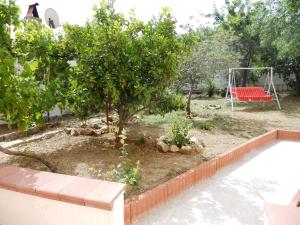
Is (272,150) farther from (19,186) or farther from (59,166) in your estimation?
(19,186)

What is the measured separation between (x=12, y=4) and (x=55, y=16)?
25.5 ft

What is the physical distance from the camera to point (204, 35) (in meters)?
10.4

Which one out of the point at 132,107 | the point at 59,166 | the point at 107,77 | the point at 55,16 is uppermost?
the point at 55,16

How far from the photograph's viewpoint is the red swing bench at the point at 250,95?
420 inches

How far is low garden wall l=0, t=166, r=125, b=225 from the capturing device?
233 centimetres

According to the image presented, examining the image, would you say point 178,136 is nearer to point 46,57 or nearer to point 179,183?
point 179,183

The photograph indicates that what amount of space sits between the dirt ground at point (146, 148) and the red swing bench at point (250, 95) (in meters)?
2.21

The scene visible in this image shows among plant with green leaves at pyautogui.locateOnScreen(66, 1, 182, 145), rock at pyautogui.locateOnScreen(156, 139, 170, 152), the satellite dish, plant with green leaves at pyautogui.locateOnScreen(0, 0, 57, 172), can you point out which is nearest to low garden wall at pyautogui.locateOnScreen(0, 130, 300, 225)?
plant with green leaves at pyautogui.locateOnScreen(0, 0, 57, 172)

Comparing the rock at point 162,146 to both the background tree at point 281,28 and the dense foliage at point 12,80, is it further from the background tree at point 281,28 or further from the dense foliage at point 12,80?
the background tree at point 281,28

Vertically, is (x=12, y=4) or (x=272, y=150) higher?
(x=12, y=4)

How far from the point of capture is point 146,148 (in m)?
5.21

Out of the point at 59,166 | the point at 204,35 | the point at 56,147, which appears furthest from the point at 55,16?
the point at 59,166

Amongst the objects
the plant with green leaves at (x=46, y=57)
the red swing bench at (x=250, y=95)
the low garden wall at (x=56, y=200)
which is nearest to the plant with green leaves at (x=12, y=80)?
the plant with green leaves at (x=46, y=57)

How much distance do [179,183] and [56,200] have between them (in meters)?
1.75
